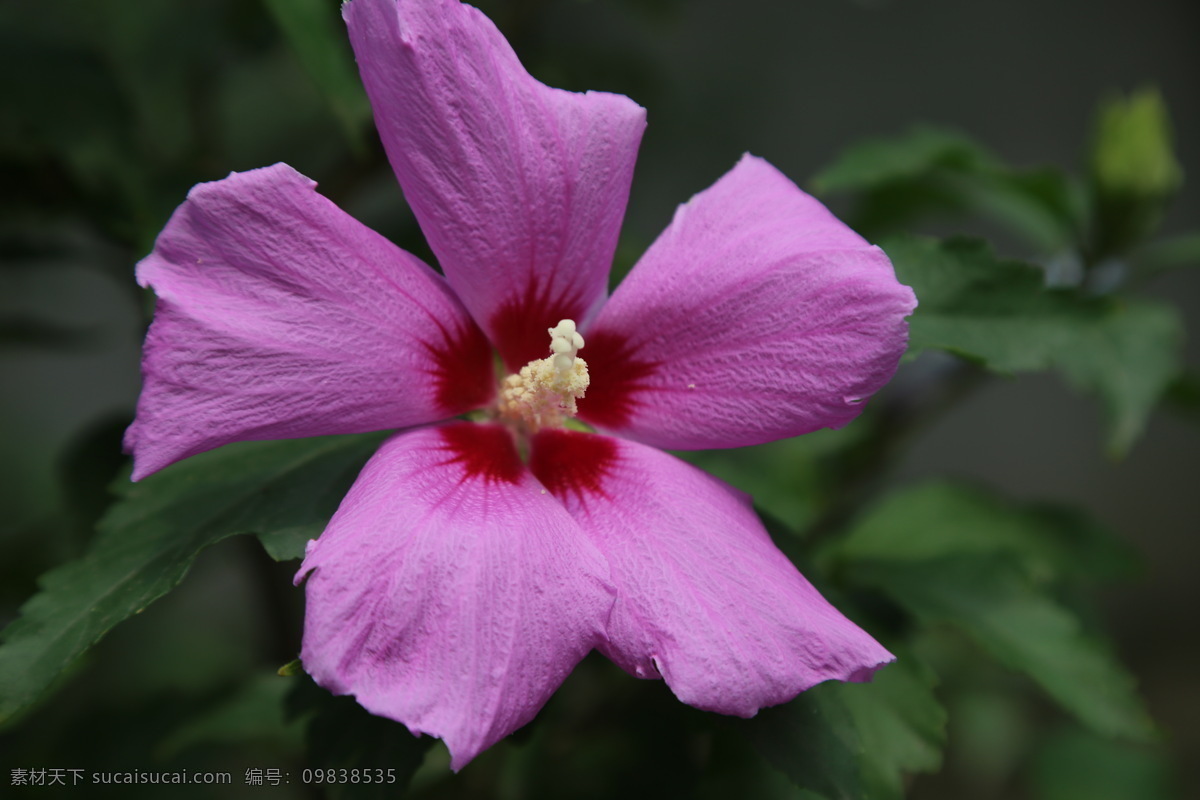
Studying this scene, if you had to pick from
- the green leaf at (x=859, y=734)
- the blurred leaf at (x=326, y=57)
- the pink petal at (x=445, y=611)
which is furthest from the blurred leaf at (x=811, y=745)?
the blurred leaf at (x=326, y=57)

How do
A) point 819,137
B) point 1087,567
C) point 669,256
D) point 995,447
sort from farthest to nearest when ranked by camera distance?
point 995,447, point 819,137, point 1087,567, point 669,256

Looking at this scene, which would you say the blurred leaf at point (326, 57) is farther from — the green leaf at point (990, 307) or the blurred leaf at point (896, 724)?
the blurred leaf at point (896, 724)

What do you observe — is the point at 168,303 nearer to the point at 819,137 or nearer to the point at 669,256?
the point at 669,256

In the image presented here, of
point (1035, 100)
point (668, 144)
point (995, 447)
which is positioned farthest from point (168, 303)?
point (995, 447)

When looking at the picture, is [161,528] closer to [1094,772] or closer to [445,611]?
[445,611]

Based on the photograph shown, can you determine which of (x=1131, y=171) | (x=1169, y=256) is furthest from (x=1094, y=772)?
(x=1131, y=171)

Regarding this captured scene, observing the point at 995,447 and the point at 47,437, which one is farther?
the point at 995,447
